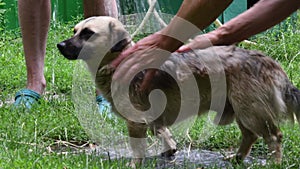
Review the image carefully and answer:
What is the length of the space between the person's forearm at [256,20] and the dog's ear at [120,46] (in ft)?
2.21

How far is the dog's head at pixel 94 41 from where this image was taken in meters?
3.55

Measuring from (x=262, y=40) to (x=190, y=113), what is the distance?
3511 mm

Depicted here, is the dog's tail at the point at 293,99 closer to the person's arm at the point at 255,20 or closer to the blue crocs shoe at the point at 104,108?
the person's arm at the point at 255,20

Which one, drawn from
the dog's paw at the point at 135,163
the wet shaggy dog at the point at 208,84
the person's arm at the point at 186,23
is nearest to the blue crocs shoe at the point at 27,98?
the wet shaggy dog at the point at 208,84

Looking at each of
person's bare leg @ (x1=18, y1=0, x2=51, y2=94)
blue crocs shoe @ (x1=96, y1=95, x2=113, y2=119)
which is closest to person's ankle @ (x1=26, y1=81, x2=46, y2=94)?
person's bare leg @ (x1=18, y1=0, x2=51, y2=94)

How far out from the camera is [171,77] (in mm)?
3518

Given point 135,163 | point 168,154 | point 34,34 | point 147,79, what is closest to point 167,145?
point 168,154

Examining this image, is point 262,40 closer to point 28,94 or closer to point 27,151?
point 28,94

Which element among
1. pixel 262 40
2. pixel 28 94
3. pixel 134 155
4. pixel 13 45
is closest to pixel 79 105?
pixel 28 94

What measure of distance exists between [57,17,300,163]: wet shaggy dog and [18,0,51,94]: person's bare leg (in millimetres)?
1171

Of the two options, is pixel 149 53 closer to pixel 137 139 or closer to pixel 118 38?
pixel 118 38

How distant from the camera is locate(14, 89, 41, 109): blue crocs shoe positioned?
4.46m

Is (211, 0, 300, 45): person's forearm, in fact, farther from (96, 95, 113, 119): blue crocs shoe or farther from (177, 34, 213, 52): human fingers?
(96, 95, 113, 119): blue crocs shoe

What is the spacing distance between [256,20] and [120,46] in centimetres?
87
